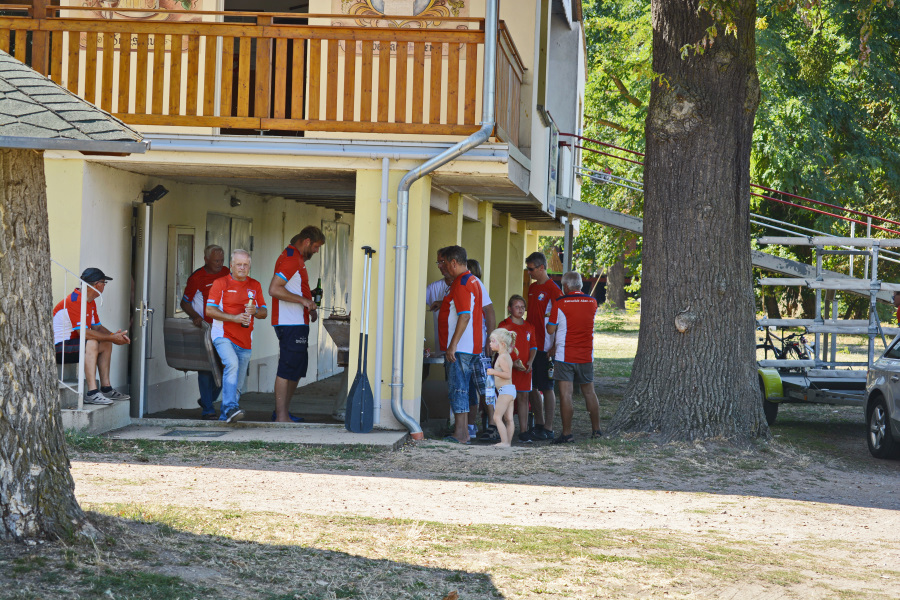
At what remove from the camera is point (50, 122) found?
15.6ft

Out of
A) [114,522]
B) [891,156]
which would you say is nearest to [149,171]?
[114,522]

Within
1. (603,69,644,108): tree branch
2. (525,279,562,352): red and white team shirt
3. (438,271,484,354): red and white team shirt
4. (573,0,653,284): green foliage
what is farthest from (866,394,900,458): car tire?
(603,69,644,108): tree branch

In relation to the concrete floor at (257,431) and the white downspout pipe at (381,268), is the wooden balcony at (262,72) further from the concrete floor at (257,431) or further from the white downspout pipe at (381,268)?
the concrete floor at (257,431)

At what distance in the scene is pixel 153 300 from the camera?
11125 millimetres

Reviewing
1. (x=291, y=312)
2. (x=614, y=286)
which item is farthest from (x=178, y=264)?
(x=614, y=286)

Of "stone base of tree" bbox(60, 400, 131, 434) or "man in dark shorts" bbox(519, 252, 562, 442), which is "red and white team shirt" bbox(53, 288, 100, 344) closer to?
"stone base of tree" bbox(60, 400, 131, 434)

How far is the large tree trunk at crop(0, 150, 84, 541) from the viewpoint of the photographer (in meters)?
5.02

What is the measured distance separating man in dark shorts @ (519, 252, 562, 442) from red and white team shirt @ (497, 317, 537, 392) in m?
0.47

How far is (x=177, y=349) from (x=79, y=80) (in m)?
2.82

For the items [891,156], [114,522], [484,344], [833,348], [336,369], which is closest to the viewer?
[114,522]

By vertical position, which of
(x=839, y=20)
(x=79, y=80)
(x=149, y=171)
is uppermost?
(x=839, y=20)

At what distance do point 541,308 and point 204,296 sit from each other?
11.6ft

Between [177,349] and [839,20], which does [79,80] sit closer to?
[177,349]

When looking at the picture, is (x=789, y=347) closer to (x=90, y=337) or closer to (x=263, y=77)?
(x=263, y=77)
